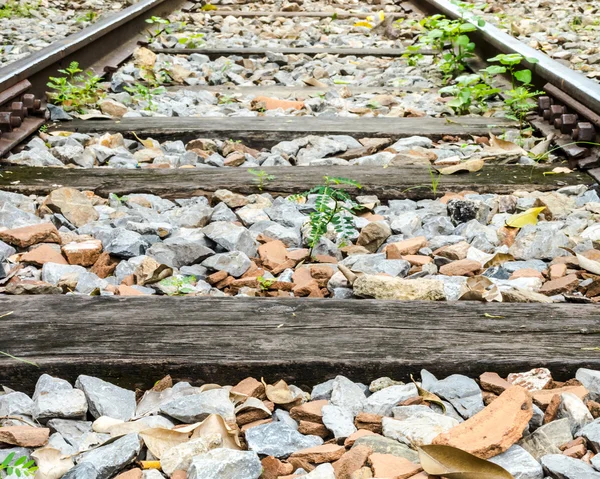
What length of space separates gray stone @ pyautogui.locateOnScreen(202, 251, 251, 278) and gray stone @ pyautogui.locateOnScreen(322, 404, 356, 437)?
2.32 ft

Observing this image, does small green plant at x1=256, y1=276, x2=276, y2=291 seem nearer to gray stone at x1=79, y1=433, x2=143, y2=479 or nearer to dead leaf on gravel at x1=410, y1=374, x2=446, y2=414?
dead leaf on gravel at x1=410, y1=374, x2=446, y2=414

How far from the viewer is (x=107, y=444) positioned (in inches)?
49.1

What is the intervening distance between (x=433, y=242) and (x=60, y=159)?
1570 millimetres

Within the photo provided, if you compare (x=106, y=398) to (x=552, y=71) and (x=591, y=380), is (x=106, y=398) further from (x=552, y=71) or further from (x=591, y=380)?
(x=552, y=71)

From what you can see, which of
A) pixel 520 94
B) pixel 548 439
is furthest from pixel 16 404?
pixel 520 94

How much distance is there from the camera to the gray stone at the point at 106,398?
4.50 feet

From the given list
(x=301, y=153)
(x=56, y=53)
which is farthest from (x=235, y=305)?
(x=56, y=53)

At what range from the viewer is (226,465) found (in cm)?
115

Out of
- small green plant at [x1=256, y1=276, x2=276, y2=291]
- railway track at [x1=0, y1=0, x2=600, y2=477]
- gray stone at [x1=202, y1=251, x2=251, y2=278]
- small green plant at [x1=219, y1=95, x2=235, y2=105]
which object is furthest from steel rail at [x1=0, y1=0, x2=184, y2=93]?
small green plant at [x1=256, y1=276, x2=276, y2=291]

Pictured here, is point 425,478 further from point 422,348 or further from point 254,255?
point 254,255

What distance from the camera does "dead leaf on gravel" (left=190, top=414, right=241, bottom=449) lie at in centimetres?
128

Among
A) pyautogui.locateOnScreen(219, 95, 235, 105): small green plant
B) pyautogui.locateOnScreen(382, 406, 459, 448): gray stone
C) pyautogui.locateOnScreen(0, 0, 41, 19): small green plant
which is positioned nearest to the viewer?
pyautogui.locateOnScreen(382, 406, 459, 448): gray stone

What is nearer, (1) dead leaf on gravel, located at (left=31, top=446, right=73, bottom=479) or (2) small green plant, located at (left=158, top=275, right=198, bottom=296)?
(1) dead leaf on gravel, located at (left=31, top=446, right=73, bottom=479)

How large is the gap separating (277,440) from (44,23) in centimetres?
636
